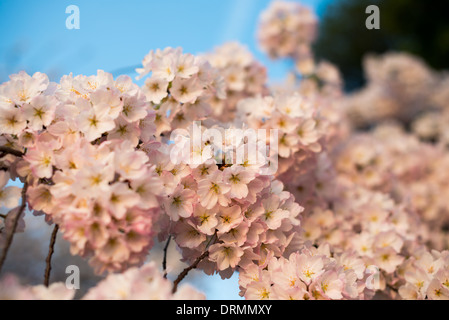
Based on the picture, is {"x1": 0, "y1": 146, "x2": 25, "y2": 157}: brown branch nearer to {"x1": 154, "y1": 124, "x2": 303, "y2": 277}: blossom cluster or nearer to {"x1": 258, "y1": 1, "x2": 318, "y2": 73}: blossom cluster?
{"x1": 154, "y1": 124, "x2": 303, "y2": 277}: blossom cluster

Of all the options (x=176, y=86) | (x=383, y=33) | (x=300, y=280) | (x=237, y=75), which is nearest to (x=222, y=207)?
(x=300, y=280)

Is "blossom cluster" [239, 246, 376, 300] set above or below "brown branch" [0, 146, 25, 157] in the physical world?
below

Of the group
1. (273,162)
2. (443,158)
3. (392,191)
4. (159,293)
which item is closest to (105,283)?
(159,293)

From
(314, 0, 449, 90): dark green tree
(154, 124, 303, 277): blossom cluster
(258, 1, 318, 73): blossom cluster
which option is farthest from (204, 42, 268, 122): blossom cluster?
(314, 0, 449, 90): dark green tree

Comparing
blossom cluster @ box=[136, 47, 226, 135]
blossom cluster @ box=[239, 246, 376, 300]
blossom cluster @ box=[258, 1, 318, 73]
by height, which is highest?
blossom cluster @ box=[258, 1, 318, 73]

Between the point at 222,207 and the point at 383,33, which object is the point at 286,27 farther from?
the point at 383,33

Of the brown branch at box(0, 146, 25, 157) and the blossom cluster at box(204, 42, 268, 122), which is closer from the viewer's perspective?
the brown branch at box(0, 146, 25, 157)

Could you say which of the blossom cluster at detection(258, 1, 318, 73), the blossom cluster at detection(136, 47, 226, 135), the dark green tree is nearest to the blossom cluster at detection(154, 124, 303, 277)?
the blossom cluster at detection(136, 47, 226, 135)

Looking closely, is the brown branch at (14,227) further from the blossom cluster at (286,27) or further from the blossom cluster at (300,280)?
the blossom cluster at (286,27)

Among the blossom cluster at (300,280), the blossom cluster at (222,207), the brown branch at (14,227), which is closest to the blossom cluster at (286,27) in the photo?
the blossom cluster at (222,207)

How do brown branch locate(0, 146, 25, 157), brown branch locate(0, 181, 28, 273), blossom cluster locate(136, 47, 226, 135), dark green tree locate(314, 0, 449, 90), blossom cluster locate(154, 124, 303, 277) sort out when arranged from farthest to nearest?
dark green tree locate(314, 0, 449, 90) → blossom cluster locate(136, 47, 226, 135) → blossom cluster locate(154, 124, 303, 277) → brown branch locate(0, 146, 25, 157) → brown branch locate(0, 181, 28, 273)

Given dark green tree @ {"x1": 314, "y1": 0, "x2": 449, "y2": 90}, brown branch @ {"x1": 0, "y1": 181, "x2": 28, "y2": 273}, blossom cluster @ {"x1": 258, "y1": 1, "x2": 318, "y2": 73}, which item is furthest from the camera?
dark green tree @ {"x1": 314, "y1": 0, "x2": 449, "y2": 90}

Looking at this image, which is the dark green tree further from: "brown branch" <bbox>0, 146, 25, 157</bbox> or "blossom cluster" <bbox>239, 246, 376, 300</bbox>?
"brown branch" <bbox>0, 146, 25, 157</bbox>
